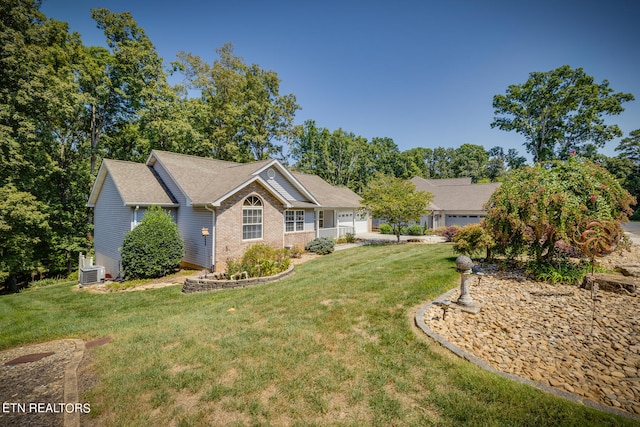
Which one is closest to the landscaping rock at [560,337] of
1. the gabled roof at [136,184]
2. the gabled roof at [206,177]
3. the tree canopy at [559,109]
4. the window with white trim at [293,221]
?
the gabled roof at [206,177]

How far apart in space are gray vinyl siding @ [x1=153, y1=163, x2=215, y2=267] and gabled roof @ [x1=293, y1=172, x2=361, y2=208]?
9.87m

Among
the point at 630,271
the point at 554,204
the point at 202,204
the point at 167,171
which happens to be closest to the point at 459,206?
the point at 630,271

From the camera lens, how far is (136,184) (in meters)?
14.1

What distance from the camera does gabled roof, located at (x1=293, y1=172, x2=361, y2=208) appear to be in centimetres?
2260

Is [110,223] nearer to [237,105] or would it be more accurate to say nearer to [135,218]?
[135,218]

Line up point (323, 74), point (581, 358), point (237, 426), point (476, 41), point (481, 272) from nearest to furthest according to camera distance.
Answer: point (237, 426), point (581, 358), point (481, 272), point (476, 41), point (323, 74)

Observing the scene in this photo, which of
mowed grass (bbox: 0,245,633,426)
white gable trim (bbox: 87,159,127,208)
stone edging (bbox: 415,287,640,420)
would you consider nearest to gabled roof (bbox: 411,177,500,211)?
mowed grass (bbox: 0,245,633,426)

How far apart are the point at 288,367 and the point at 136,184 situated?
14.0 m

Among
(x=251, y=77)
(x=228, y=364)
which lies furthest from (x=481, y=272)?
(x=251, y=77)

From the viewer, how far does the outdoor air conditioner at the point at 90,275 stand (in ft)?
39.3

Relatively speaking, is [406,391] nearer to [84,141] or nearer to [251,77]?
[84,141]

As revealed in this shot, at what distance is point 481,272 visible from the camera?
32.3 ft

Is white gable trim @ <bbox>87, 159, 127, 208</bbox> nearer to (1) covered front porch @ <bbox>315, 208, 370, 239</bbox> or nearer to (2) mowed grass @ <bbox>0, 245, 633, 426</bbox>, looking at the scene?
(2) mowed grass @ <bbox>0, 245, 633, 426</bbox>

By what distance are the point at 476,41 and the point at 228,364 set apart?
1622 cm
